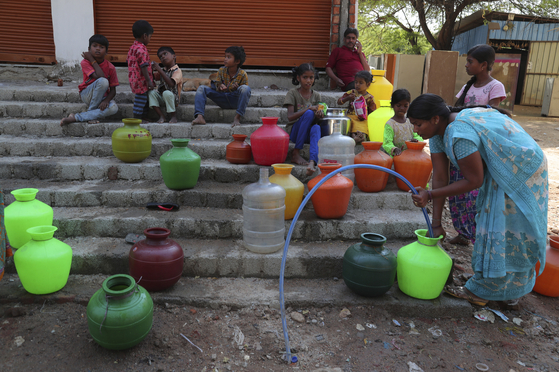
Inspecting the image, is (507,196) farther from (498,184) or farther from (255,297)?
(255,297)

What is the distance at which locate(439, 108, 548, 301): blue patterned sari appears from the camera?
280cm

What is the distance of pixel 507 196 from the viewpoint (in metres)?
2.87

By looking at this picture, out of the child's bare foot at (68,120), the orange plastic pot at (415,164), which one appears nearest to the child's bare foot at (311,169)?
the orange plastic pot at (415,164)

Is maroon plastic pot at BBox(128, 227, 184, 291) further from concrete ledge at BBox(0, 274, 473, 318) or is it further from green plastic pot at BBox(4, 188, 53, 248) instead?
green plastic pot at BBox(4, 188, 53, 248)

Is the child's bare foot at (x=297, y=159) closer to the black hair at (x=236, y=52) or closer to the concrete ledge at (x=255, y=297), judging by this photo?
the black hair at (x=236, y=52)

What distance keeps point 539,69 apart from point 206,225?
18.1 m

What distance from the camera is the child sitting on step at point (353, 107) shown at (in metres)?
5.18

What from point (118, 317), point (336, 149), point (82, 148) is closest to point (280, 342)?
point (118, 317)

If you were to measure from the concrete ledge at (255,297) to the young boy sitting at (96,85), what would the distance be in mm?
2884

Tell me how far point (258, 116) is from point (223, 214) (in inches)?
94.8

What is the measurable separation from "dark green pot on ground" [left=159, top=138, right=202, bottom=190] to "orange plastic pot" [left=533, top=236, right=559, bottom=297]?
351cm

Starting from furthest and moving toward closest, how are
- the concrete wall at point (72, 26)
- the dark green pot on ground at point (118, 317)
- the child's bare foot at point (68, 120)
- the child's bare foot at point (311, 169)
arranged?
the concrete wall at point (72, 26), the child's bare foot at point (68, 120), the child's bare foot at point (311, 169), the dark green pot on ground at point (118, 317)

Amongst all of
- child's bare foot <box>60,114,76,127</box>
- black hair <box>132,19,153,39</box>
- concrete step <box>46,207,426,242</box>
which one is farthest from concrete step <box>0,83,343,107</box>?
concrete step <box>46,207,426,242</box>

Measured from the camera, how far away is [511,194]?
9.31ft
